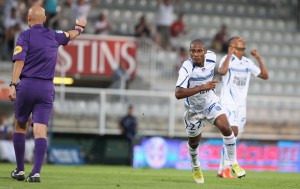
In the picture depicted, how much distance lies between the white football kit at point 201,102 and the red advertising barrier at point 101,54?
1313 cm

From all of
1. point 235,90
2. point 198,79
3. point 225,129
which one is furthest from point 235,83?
point 198,79

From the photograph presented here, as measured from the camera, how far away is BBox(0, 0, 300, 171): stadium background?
23984mm

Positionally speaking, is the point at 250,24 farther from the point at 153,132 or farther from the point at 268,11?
the point at 153,132

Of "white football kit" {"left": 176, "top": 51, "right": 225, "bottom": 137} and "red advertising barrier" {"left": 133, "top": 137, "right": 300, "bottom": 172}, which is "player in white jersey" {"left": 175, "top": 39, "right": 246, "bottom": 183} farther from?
"red advertising barrier" {"left": 133, "top": 137, "right": 300, "bottom": 172}

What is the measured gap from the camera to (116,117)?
2455 cm

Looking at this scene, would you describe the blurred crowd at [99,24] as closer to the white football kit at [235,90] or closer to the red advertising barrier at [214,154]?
the red advertising barrier at [214,154]

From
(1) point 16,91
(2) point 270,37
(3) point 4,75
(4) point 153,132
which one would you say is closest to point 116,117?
(4) point 153,132

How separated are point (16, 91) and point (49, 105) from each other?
515mm

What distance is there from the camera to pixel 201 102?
13.9m

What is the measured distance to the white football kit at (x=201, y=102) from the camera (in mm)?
13648

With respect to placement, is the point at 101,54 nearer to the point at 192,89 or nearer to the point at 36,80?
the point at 192,89

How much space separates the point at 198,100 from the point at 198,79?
0.39 metres

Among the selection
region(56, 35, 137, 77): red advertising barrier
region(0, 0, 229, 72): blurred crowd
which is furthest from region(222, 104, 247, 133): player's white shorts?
region(0, 0, 229, 72): blurred crowd

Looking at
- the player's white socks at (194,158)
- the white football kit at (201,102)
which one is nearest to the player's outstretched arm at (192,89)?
the white football kit at (201,102)
